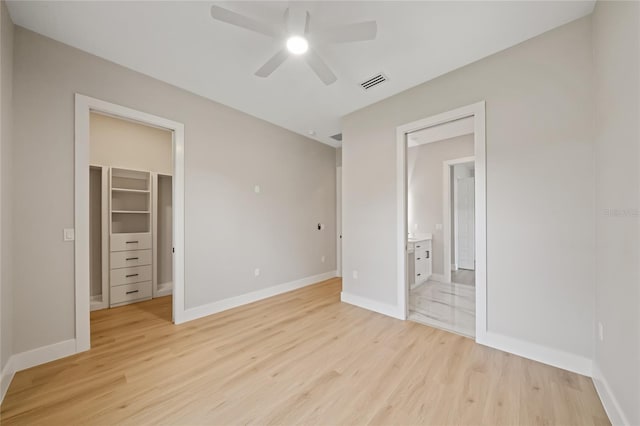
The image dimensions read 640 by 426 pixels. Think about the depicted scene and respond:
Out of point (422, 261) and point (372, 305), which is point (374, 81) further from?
point (422, 261)

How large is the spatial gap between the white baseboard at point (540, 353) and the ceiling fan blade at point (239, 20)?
127 inches

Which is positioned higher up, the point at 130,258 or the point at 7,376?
the point at 130,258

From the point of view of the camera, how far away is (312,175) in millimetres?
4762

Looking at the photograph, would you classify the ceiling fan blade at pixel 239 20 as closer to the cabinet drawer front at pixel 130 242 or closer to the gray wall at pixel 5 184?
the gray wall at pixel 5 184

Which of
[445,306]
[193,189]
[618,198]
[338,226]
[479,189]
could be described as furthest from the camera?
[338,226]

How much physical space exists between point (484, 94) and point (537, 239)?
4.78 ft

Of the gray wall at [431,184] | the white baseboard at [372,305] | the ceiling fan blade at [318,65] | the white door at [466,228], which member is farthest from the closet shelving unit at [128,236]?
the white door at [466,228]

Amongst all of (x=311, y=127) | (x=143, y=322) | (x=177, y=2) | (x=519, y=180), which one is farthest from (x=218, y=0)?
(x=143, y=322)

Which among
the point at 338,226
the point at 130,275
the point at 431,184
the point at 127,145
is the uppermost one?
the point at 127,145

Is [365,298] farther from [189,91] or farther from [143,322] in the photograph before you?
[189,91]

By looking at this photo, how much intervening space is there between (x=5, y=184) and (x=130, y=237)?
6.58ft

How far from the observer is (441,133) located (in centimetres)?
450

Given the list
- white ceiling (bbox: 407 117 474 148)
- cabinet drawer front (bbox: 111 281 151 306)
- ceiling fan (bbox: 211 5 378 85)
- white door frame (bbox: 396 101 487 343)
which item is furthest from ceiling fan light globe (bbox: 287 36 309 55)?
cabinet drawer front (bbox: 111 281 151 306)

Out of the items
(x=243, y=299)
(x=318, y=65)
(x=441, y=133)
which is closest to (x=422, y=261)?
(x=441, y=133)
